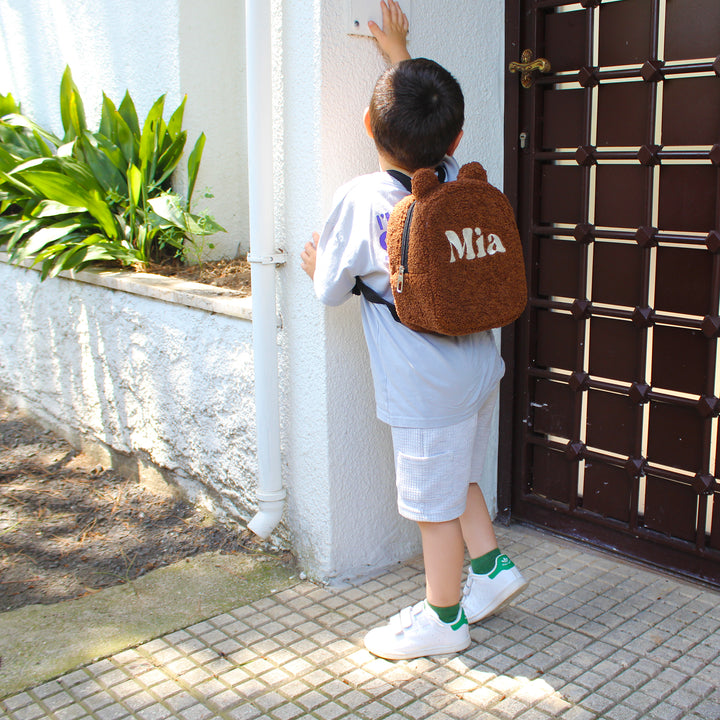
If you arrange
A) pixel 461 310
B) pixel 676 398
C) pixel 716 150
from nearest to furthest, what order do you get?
1. pixel 461 310
2. pixel 716 150
3. pixel 676 398

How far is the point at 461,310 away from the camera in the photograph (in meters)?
2.24

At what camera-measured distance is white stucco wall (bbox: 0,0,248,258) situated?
4.26 metres

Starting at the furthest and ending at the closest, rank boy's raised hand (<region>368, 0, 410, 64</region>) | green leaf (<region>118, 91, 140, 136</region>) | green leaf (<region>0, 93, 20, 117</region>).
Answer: green leaf (<region>0, 93, 20, 117</region>)
green leaf (<region>118, 91, 140, 136</region>)
boy's raised hand (<region>368, 0, 410, 64</region>)

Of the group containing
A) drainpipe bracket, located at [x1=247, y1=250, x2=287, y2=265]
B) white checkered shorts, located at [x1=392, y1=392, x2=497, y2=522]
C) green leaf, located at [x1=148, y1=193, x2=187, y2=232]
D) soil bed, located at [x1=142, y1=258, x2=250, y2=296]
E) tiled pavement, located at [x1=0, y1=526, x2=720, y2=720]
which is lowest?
tiled pavement, located at [x1=0, y1=526, x2=720, y2=720]

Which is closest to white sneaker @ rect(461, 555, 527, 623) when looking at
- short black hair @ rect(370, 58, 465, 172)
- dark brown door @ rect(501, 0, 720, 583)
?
dark brown door @ rect(501, 0, 720, 583)

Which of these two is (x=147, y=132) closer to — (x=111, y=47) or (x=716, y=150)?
(x=111, y=47)

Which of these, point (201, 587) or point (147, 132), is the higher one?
point (147, 132)

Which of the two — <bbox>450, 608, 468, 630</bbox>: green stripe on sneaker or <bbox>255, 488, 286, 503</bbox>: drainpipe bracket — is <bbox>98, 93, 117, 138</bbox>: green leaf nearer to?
<bbox>255, 488, 286, 503</bbox>: drainpipe bracket

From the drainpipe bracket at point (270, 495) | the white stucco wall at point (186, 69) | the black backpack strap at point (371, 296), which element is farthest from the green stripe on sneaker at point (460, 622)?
the white stucco wall at point (186, 69)

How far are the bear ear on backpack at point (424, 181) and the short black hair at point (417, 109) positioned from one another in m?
0.14

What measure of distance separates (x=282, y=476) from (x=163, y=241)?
150cm

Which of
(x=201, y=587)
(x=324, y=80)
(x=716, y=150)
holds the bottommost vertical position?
(x=201, y=587)

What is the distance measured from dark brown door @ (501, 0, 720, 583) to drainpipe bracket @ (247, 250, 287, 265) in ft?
2.91

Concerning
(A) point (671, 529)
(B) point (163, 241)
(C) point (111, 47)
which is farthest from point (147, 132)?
(A) point (671, 529)
